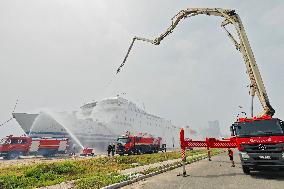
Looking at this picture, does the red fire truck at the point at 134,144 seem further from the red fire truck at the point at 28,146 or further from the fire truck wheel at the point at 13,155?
the fire truck wheel at the point at 13,155

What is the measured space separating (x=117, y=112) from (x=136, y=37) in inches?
2539

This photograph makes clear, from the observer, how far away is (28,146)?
129 feet

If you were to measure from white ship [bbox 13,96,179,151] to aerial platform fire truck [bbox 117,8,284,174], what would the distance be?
51.2 metres

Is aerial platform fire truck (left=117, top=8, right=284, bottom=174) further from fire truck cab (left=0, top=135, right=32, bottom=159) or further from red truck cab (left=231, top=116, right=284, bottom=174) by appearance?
fire truck cab (left=0, top=135, right=32, bottom=159)

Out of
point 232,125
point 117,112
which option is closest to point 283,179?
point 232,125

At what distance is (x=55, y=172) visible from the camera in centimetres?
1520

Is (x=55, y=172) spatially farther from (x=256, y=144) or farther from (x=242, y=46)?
(x=242, y=46)

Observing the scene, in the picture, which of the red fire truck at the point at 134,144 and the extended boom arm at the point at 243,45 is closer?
the extended boom arm at the point at 243,45

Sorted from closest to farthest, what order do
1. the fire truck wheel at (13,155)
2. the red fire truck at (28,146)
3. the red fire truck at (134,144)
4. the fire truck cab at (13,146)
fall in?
the fire truck cab at (13,146)
the red fire truck at (28,146)
the fire truck wheel at (13,155)
the red fire truck at (134,144)

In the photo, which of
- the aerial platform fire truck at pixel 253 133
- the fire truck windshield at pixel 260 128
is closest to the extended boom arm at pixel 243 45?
the aerial platform fire truck at pixel 253 133

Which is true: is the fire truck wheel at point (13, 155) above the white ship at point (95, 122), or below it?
below

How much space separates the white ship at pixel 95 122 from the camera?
6150 centimetres

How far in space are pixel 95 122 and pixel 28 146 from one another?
3538 centimetres

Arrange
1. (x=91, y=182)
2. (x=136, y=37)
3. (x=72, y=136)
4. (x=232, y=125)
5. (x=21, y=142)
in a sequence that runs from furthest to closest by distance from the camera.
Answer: (x=72, y=136) < (x=21, y=142) < (x=136, y=37) < (x=232, y=125) < (x=91, y=182)
